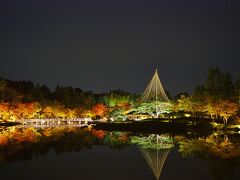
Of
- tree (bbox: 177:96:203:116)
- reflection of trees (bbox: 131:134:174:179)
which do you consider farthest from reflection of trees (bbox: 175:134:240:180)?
tree (bbox: 177:96:203:116)

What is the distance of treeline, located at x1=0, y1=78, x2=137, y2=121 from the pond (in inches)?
1453

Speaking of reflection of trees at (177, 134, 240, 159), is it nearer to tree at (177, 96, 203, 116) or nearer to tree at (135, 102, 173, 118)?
tree at (177, 96, 203, 116)

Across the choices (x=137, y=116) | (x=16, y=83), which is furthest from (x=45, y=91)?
(x=137, y=116)

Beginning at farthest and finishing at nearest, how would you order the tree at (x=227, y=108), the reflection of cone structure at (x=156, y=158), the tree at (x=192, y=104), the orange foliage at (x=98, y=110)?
the orange foliage at (x=98, y=110), the tree at (x=192, y=104), the tree at (x=227, y=108), the reflection of cone structure at (x=156, y=158)

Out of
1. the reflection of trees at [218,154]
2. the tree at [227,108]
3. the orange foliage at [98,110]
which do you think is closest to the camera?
the reflection of trees at [218,154]

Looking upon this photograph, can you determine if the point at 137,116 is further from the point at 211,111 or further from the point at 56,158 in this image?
the point at 56,158

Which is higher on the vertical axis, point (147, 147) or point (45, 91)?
point (45, 91)

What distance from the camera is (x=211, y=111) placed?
4772cm

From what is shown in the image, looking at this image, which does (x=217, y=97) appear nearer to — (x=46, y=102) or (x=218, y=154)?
(x=218, y=154)

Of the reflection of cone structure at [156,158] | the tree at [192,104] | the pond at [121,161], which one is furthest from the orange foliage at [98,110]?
the reflection of cone structure at [156,158]

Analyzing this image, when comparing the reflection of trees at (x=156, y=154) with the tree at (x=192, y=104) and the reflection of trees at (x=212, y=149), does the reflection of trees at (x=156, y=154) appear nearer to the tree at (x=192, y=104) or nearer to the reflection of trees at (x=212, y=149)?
the reflection of trees at (x=212, y=149)

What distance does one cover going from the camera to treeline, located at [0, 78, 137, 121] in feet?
222

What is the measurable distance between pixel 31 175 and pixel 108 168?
14.6 ft

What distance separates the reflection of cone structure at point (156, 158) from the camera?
19028mm
